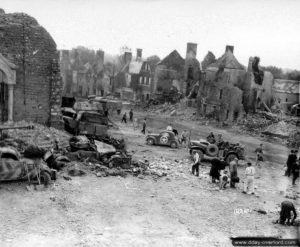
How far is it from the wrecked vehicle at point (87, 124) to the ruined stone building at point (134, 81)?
41.3 m

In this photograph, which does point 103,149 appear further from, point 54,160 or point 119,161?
point 54,160

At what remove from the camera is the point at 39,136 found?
1769 centimetres

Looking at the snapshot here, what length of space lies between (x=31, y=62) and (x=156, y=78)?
41938 millimetres

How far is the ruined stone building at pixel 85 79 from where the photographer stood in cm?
6488

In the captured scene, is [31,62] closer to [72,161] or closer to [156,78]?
[72,161]

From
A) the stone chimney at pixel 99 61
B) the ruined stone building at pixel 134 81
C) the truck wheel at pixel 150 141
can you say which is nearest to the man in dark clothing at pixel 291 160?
the truck wheel at pixel 150 141

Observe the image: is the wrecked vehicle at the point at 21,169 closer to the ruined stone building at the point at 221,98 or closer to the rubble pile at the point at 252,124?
the rubble pile at the point at 252,124

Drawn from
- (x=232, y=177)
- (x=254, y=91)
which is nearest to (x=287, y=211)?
(x=232, y=177)

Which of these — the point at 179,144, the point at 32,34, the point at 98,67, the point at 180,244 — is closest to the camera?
the point at 180,244

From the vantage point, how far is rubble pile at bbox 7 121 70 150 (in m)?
16.8

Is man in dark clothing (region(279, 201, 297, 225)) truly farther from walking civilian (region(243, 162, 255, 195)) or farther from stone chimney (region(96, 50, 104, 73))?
stone chimney (region(96, 50, 104, 73))

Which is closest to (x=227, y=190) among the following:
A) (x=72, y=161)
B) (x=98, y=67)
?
(x=72, y=161)

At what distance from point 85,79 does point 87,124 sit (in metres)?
45.4

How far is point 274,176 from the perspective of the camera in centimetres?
1939
